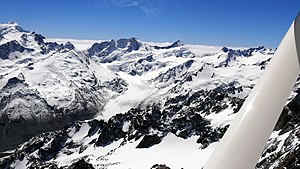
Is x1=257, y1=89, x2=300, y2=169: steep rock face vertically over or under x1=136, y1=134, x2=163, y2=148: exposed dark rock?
over

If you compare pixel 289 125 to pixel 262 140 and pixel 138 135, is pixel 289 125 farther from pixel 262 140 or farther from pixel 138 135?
pixel 138 135

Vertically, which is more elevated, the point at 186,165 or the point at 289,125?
the point at 289,125

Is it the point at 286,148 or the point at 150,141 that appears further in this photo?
the point at 150,141

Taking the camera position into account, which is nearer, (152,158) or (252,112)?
(252,112)

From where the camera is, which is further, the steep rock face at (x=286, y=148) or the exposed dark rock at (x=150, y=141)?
the exposed dark rock at (x=150, y=141)

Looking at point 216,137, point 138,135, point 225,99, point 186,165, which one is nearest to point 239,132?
point 186,165

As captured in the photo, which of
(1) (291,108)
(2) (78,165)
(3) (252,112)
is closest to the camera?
(3) (252,112)

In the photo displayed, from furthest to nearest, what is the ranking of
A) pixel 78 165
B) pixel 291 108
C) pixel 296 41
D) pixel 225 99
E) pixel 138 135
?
pixel 225 99 → pixel 138 135 → pixel 78 165 → pixel 291 108 → pixel 296 41

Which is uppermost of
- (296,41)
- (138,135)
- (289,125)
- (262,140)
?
(296,41)

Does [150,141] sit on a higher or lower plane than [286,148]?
lower

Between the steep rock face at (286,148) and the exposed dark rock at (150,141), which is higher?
the steep rock face at (286,148)

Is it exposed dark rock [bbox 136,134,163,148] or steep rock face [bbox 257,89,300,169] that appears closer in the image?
steep rock face [bbox 257,89,300,169]
